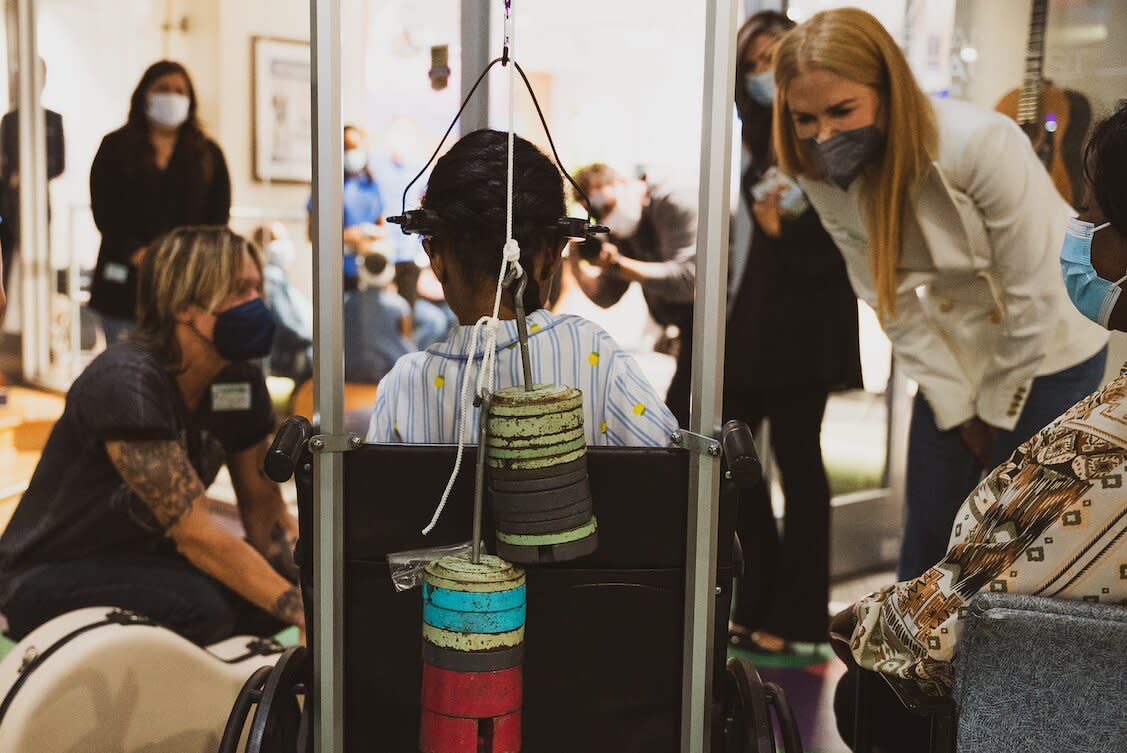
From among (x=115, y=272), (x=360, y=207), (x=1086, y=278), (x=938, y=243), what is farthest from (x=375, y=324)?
(x=1086, y=278)

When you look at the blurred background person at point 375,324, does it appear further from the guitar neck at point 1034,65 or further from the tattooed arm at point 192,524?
the guitar neck at point 1034,65

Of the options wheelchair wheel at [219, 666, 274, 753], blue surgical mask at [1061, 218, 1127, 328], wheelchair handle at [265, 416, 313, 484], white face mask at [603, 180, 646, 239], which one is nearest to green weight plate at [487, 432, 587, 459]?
wheelchair handle at [265, 416, 313, 484]

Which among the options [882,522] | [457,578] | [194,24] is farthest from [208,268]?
[882,522]

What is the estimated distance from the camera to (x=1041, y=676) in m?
1.12

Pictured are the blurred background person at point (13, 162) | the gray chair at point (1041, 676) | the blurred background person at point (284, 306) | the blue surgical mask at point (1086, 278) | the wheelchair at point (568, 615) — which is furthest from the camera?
the blurred background person at point (284, 306)

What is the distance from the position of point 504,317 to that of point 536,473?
357 mm

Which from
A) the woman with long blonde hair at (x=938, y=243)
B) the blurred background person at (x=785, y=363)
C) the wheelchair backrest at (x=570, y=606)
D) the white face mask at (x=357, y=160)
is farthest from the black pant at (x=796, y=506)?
the wheelchair backrest at (x=570, y=606)

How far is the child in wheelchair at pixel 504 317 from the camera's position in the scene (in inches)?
57.6

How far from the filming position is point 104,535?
98.3 inches

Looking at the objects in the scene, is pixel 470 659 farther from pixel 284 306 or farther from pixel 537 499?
pixel 284 306

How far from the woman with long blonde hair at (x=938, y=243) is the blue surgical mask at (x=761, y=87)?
0.30 meters

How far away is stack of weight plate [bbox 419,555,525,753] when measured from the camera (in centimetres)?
119

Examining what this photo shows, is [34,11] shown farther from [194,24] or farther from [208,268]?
[208,268]

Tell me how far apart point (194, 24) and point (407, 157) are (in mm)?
619
